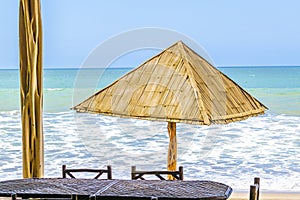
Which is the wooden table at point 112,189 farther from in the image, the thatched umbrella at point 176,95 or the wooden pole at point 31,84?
the wooden pole at point 31,84

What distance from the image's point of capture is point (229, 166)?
738cm

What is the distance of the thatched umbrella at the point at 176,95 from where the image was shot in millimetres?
3477

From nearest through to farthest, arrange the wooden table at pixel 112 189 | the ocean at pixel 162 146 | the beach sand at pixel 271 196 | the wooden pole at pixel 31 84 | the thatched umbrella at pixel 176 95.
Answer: the wooden table at pixel 112 189
the thatched umbrella at pixel 176 95
the wooden pole at pixel 31 84
the beach sand at pixel 271 196
the ocean at pixel 162 146

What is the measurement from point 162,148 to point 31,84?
4.56 m

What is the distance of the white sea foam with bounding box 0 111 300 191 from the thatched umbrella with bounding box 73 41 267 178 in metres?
2.60

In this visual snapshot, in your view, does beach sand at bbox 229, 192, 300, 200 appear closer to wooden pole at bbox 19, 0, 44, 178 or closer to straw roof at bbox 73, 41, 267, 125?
straw roof at bbox 73, 41, 267, 125

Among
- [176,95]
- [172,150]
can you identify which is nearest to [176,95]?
[176,95]

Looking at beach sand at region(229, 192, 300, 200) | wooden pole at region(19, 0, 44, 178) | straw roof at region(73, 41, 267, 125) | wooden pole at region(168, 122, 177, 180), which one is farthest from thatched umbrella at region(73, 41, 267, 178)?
beach sand at region(229, 192, 300, 200)

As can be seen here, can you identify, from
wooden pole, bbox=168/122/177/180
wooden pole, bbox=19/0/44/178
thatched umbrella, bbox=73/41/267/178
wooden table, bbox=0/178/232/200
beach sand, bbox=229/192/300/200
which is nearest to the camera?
wooden table, bbox=0/178/232/200

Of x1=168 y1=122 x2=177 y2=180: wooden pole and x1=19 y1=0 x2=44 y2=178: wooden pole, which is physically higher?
x1=19 y1=0 x2=44 y2=178: wooden pole

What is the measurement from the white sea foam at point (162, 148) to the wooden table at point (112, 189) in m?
3.07

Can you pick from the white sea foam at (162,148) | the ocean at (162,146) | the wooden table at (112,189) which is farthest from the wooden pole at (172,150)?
the white sea foam at (162,148)

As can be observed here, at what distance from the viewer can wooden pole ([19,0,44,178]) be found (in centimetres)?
380

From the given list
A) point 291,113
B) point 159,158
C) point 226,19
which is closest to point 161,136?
point 159,158
